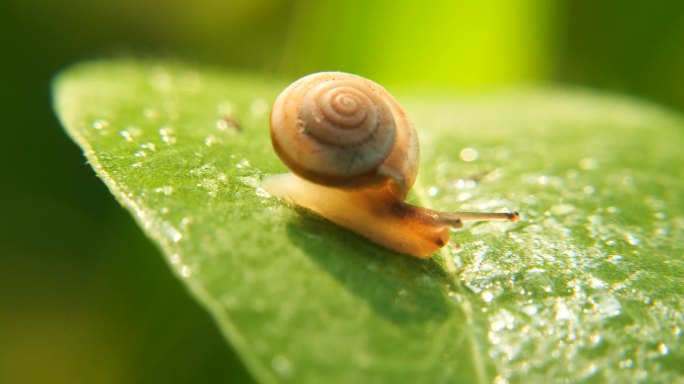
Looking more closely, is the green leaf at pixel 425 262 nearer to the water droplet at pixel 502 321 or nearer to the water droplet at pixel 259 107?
the water droplet at pixel 502 321

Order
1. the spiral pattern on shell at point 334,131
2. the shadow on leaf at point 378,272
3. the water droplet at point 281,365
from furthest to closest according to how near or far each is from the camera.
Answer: the spiral pattern on shell at point 334,131, the shadow on leaf at point 378,272, the water droplet at point 281,365

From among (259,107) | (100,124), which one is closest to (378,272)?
(100,124)

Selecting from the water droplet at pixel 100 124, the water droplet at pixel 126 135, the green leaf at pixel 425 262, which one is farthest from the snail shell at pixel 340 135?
the water droplet at pixel 100 124

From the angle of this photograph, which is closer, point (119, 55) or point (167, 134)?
point (167, 134)

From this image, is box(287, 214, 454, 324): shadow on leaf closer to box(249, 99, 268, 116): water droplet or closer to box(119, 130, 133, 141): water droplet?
box(119, 130, 133, 141): water droplet

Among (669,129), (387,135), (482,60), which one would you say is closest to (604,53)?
(482,60)

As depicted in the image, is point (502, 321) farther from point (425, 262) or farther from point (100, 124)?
point (100, 124)

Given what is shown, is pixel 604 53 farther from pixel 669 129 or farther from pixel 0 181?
pixel 0 181
